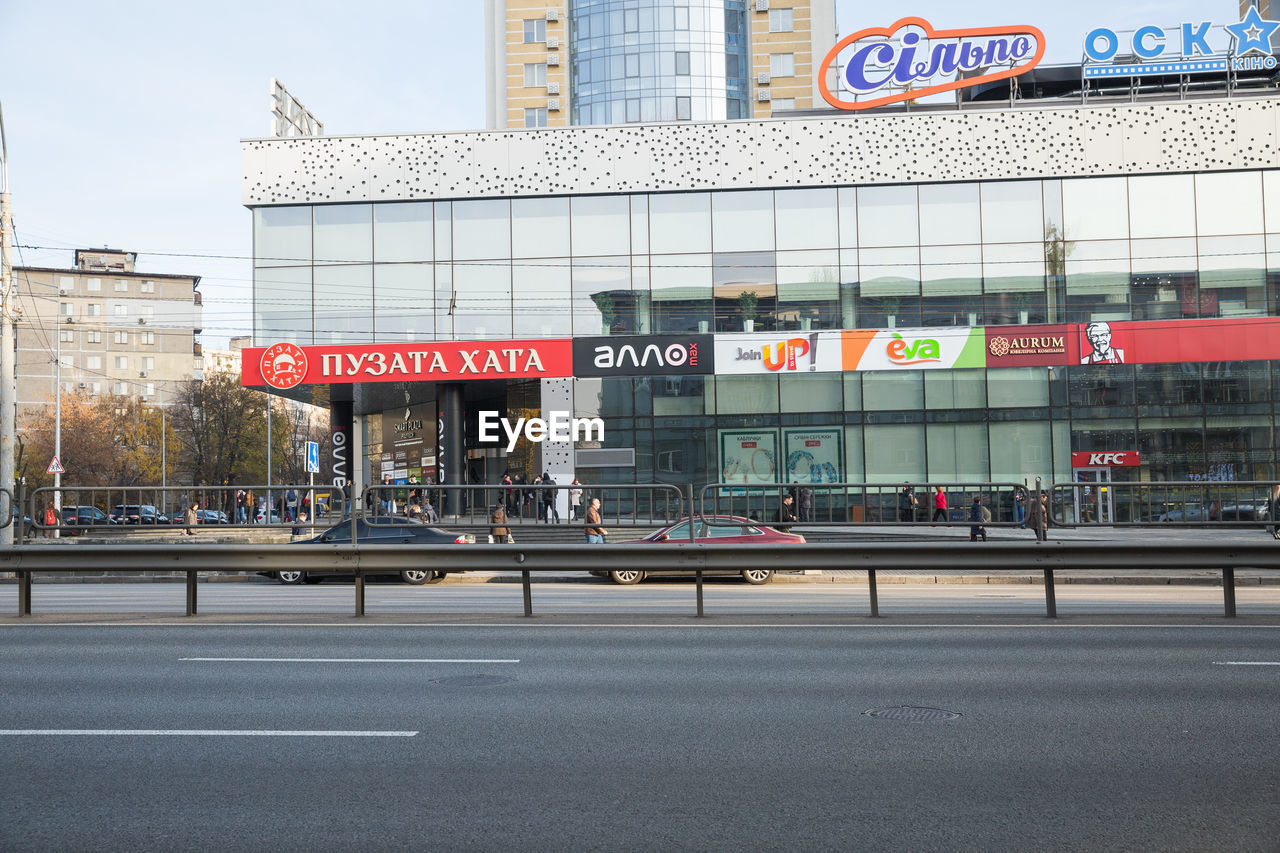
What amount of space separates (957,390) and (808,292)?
20.6 ft

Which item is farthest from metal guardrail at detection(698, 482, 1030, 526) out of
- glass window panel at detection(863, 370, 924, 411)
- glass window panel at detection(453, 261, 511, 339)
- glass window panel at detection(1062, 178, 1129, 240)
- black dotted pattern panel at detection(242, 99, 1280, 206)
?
glass window panel at detection(1062, 178, 1129, 240)

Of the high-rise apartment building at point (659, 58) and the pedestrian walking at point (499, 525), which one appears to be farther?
the high-rise apartment building at point (659, 58)

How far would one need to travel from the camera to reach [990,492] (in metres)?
14.8

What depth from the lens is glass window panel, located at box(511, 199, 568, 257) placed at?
1485 inches

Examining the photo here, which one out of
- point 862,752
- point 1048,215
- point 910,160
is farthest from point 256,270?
point 862,752

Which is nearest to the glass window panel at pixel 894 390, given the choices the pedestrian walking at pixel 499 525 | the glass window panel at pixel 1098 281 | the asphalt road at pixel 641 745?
the glass window panel at pixel 1098 281

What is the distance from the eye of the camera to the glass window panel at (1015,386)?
37.1 meters

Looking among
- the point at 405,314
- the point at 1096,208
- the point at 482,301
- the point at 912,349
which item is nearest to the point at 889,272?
the point at 912,349

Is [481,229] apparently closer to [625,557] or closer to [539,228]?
[539,228]

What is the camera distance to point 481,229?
37875 mm

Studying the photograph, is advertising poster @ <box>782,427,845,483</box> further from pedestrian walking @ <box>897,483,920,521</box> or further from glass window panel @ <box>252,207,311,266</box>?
pedestrian walking @ <box>897,483,920,521</box>

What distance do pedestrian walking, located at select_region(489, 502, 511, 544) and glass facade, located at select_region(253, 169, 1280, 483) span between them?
2278 cm

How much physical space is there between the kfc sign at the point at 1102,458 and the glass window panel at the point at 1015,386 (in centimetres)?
240

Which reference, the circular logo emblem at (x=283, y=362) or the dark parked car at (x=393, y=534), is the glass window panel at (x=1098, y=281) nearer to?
the circular logo emblem at (x=283, y=362)
